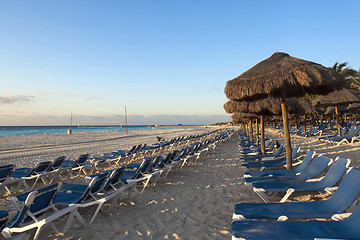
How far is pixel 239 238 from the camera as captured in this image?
184 centimetres

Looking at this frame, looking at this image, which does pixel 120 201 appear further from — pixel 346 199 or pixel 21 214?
pixel 346 199

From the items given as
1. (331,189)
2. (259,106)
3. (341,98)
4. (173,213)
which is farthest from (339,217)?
(341,98)

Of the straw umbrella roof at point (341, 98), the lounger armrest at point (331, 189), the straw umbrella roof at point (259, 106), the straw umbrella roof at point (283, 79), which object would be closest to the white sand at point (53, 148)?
the straw umbrella roof at point (259, 106)

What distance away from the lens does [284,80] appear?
13.2 ft

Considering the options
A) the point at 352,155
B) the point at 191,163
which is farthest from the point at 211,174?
the point at 352,155

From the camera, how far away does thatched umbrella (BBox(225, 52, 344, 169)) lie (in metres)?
3.87

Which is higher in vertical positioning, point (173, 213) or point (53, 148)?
point (173, 213)

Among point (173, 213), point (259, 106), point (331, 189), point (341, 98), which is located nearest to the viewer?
point (331, 189)

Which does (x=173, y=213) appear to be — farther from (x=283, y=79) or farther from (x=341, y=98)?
(x=341, y=98)

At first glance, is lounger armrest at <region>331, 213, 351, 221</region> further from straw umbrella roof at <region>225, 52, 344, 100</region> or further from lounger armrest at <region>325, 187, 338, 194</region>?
straw umbrella roof at <region>225, 52, 344, 100</region>

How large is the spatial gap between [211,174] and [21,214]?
4.36 m

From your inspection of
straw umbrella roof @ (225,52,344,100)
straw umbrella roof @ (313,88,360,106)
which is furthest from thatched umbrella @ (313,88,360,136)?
straw umbrella roof @ (225,52,344,100)

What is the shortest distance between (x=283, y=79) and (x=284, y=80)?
0.03m

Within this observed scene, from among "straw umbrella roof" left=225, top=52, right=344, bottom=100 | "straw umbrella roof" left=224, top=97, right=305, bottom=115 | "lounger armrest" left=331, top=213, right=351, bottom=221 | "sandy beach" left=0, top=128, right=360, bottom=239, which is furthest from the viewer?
"straw umbrella roof" left=224, top=97, right=305, bottom=115
